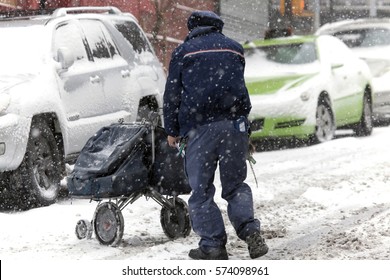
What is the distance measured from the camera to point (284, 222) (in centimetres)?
1000

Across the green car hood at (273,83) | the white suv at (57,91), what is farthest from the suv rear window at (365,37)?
the white suv at (57,91)

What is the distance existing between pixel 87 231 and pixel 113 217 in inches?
15.2

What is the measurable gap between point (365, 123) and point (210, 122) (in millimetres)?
9641

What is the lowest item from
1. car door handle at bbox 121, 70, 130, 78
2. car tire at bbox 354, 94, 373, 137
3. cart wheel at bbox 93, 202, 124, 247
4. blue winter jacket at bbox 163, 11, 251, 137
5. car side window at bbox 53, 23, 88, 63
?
car tire at bbox 354, 94, 373, 137

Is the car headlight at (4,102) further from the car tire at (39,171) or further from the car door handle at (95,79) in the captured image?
the car door handle at (95,79)

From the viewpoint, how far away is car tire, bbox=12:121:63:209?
10867 mm

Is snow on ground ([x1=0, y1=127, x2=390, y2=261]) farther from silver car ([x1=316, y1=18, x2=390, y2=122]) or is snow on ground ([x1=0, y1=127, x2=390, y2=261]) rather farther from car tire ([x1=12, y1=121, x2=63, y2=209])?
silver car ([x1=316, y1=18, x2=390, y2=122])

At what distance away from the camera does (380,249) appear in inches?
331

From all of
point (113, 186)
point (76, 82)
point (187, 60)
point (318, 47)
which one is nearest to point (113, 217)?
point (113, 186)

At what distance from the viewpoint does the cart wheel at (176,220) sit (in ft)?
29.8

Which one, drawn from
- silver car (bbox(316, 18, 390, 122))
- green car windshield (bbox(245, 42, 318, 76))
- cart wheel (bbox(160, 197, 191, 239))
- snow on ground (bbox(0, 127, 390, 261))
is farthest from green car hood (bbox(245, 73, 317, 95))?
cart wheel (bbox(160, 197, 191, 239))

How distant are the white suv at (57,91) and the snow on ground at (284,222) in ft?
1.25

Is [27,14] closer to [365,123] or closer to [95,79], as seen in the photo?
[95,79]

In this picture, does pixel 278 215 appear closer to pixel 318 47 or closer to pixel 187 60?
pixel 187 60
